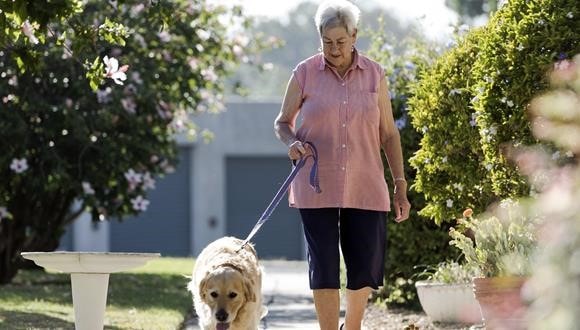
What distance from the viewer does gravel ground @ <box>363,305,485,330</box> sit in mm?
9927

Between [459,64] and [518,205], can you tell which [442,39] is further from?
[518,205]

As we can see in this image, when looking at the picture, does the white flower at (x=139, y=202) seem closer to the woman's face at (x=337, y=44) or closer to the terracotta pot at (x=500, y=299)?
the woman's face at (x=337, y=44)

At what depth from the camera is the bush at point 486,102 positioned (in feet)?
25.5

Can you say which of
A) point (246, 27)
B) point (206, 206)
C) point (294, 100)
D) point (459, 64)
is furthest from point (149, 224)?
point (294, 100)

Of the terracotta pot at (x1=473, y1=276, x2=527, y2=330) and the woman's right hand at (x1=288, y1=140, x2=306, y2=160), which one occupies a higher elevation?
the woman's right hand at (x1=288, y1=140, x2=306, y2=160)

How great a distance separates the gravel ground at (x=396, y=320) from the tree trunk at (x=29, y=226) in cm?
503

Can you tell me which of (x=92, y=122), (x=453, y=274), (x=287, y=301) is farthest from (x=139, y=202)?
(x=453, y=274)

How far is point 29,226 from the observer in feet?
51.2

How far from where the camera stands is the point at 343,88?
7.21 meters

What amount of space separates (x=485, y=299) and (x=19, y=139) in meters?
8.26

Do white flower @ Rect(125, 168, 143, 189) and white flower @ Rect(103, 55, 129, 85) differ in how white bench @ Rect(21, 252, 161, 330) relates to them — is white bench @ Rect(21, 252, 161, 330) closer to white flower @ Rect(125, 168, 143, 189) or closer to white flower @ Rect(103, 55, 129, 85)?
white flower @ Rect(103, 55, 129, 85)

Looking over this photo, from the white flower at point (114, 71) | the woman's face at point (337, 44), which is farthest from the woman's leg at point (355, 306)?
the white flower at point (114, 71)

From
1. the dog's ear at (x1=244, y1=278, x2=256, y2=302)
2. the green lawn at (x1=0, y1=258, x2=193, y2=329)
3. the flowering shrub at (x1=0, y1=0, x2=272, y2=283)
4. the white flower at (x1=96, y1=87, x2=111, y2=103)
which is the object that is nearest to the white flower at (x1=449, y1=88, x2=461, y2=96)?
the green lawn at (x1=0, y1=258, x2=193, y2=329)

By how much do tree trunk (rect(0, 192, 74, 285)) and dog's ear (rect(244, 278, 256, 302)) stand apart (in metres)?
8.13
